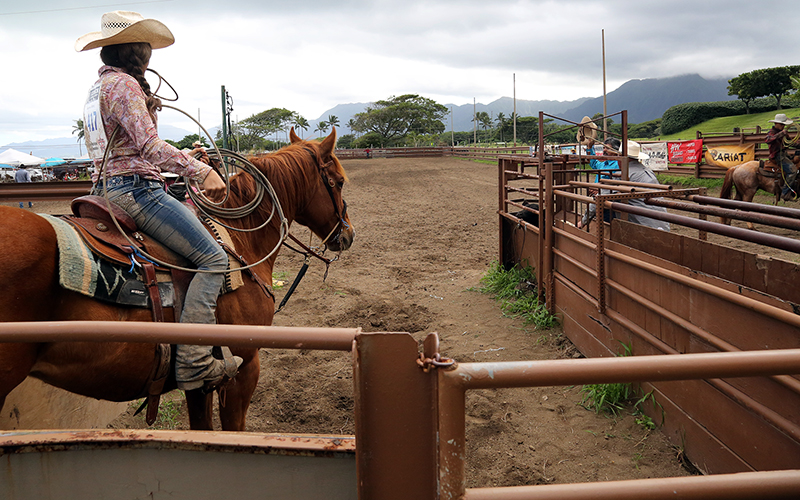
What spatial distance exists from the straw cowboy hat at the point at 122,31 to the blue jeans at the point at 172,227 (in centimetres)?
68

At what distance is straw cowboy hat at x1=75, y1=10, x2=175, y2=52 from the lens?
2.50 metres

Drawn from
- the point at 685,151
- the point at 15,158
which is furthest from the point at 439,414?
the point at 15,158

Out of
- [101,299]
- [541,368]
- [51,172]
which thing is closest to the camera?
[541,368]

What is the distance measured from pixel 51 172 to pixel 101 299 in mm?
41115

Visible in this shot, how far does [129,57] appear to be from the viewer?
8.47ft

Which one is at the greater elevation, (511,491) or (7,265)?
(7,265)

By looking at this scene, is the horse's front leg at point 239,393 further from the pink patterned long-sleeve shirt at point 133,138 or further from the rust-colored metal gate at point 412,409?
the rust-colored metal gate at point 412,409

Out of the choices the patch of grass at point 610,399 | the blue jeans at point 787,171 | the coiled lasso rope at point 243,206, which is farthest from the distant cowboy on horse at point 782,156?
the coiled lasso rope at point 243,206

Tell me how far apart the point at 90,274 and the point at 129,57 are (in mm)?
1189

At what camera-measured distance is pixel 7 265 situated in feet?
6.24

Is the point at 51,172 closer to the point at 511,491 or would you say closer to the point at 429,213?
the point at 429,213

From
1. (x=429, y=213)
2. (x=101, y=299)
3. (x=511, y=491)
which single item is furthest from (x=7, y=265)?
(x=429, y=213)

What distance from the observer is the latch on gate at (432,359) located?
1.01 m

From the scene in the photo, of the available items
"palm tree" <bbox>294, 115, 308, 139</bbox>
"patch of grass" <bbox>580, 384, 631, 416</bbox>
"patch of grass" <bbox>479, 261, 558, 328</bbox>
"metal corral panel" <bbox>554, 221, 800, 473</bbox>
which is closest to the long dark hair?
"metal corral panel" <bbox>554, 221, 800, 473</bbox>
